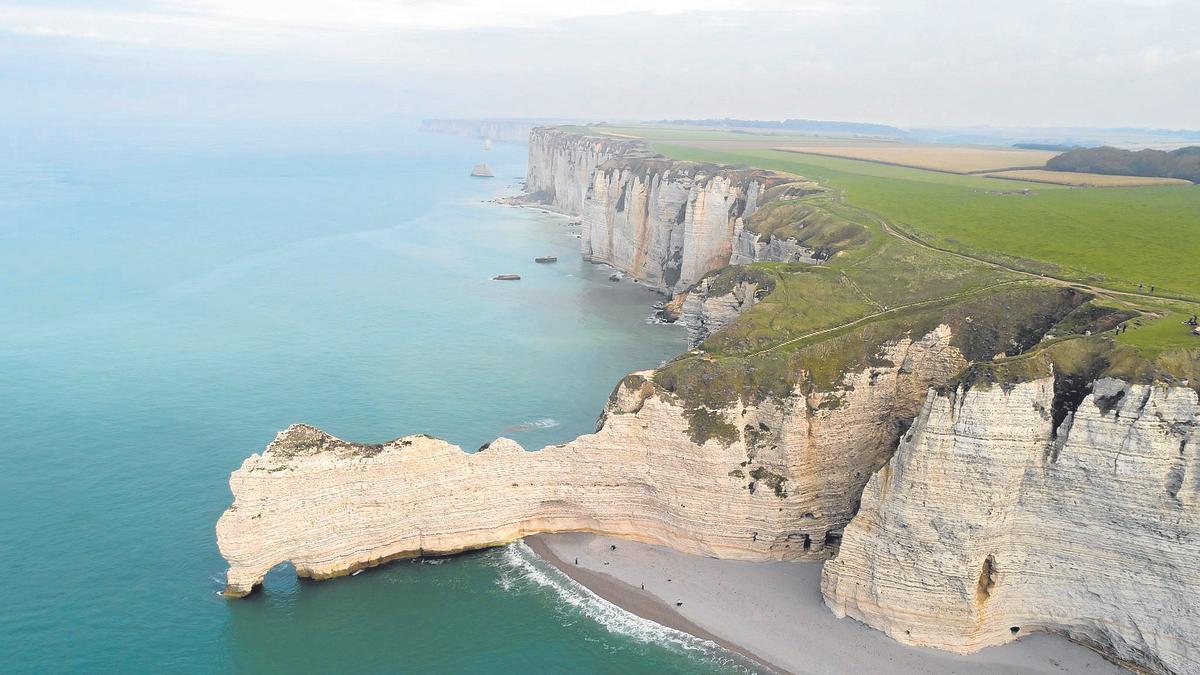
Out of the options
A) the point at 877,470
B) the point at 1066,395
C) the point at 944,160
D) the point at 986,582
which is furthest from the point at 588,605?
the point at 944,160

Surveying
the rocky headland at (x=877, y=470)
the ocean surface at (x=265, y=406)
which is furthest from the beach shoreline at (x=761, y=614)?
the ocean surface at (x=265, y=406)

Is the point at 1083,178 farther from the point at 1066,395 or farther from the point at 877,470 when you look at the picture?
the point at 1066,395

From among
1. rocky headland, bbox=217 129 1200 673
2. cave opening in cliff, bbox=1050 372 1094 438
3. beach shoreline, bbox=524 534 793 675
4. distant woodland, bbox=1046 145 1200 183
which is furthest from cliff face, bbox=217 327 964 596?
distant woodland, bbox=1046 145 1200 183

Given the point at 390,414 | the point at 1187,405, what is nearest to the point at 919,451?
the point at 1187,405

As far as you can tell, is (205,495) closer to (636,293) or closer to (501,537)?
(501,537)

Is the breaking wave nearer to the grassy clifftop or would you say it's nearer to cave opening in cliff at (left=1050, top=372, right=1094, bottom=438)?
the grassy clifftop
